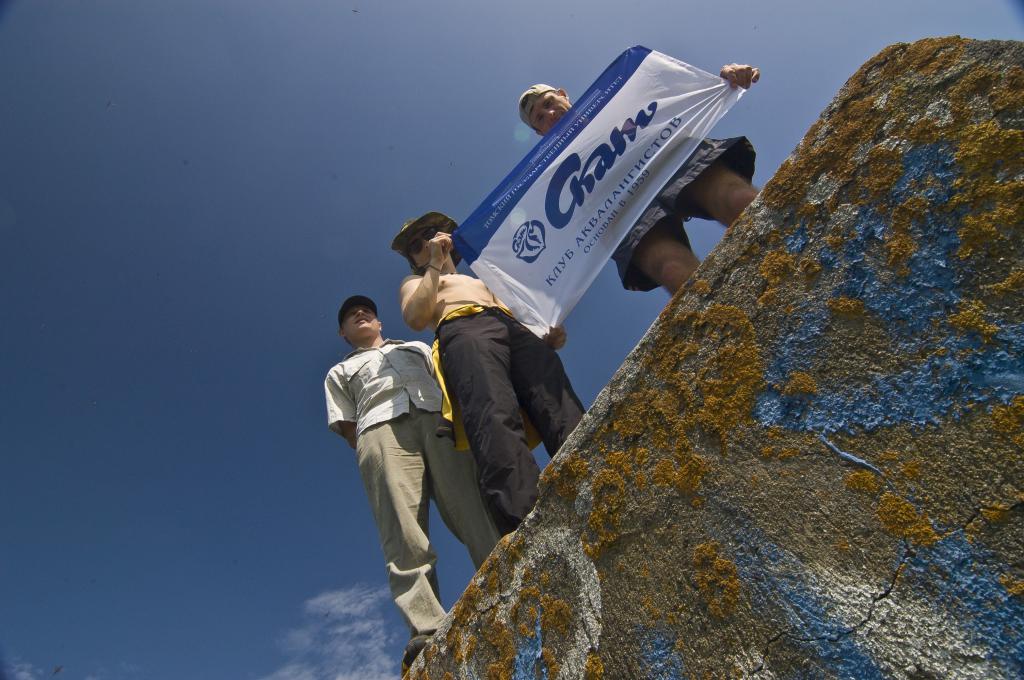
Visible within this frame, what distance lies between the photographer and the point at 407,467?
2863 mm

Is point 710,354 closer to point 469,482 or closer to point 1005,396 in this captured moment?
point 1005,396

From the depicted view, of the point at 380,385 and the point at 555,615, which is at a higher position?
the point at 380,385

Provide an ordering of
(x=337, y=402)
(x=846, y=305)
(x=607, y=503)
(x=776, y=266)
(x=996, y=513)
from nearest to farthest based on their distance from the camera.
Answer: (x=996, y=513)
(x=846, y=305)
(x=776, y=266)
(x=607, y=503)
(x=337, y=402)

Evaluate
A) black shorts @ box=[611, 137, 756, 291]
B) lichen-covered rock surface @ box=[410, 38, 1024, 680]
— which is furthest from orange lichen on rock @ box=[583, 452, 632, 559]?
black shorts @ box=[611, 137, 756, 291]

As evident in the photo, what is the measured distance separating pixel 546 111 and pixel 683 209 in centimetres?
140

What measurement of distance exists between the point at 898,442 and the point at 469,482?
7.12 ft

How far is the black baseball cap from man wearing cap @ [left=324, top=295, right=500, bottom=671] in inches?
19.6

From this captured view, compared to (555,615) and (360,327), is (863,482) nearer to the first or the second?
(555,615)

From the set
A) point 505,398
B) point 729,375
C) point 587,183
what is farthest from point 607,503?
point 587,183

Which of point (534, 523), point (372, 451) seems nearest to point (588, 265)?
point (372, 451)

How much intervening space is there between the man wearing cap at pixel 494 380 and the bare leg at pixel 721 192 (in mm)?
1004

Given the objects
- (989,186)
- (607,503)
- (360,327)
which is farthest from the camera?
(360,327)

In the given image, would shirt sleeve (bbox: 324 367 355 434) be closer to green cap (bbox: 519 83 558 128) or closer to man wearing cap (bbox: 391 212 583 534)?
man wearing cap (bbox: 391 212 583 534)

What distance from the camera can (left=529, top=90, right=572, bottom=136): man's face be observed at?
3693mm
